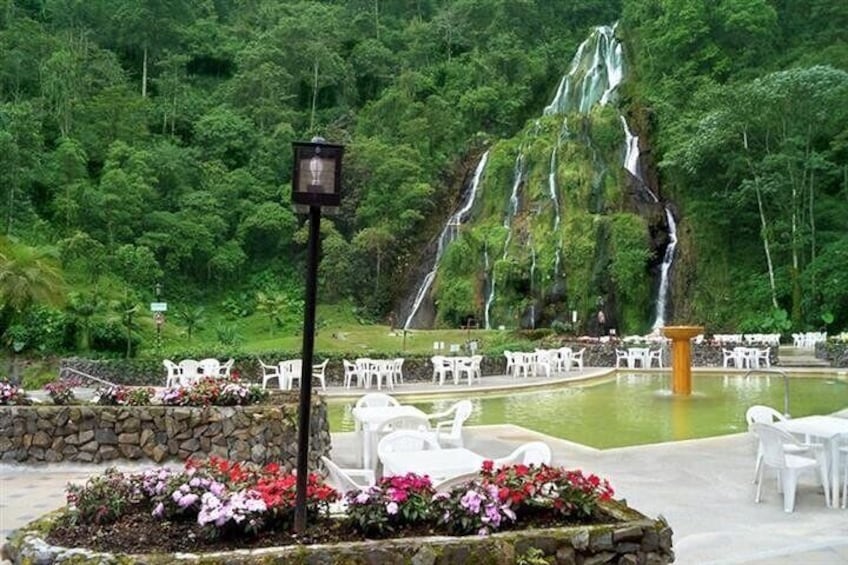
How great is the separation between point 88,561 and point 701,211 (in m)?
31.1

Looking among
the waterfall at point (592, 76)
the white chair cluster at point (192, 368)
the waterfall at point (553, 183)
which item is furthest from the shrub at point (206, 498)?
the waterfall at point (592, 76)

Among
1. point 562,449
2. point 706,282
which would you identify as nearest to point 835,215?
point 706,282

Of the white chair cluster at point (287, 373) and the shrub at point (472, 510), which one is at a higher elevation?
the shrub at point (472, 510)

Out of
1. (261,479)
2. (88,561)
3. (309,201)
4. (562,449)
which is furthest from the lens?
(562,449)

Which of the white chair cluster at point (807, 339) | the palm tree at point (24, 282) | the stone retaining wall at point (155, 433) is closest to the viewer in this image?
the stone retaining wall at point (155, 433)

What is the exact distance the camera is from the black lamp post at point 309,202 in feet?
11.8

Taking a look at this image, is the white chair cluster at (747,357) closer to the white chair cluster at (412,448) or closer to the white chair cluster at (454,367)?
the white chair cluster at (454,367)

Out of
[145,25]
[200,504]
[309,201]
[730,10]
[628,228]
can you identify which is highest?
[145,25]

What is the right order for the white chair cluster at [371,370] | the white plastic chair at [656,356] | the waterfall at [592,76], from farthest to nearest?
the waterfall at [592,76] < the white plastic chair at [656,356] < the white chair cluster at [371,370]

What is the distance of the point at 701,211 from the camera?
3108 centimetres

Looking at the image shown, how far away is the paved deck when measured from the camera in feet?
15.8

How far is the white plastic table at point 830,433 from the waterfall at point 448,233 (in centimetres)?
2569

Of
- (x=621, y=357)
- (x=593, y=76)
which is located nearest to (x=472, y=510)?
(x=621, y=357)

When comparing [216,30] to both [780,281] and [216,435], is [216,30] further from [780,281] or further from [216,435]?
[216,435]
